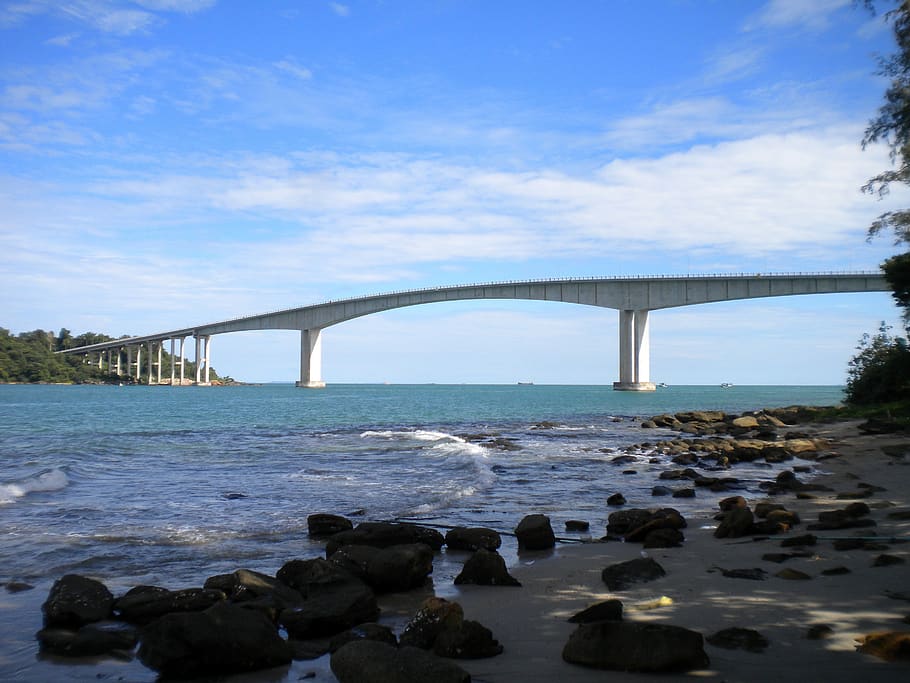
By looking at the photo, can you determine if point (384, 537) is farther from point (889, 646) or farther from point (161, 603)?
point (889, 646)

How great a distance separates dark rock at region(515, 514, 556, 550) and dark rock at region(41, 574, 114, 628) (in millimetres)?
4598

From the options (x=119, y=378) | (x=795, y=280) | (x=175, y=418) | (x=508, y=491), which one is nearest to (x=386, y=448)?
(x=508, y=491)

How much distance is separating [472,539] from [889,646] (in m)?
5.13

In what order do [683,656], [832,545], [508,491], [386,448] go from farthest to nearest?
[386,448]
[508,491]
[832,545]
[683,656]

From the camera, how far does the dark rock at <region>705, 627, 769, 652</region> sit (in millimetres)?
4559

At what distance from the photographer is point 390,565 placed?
6.95 meters

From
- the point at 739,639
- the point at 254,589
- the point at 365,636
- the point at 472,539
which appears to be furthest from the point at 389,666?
the point at 472,539

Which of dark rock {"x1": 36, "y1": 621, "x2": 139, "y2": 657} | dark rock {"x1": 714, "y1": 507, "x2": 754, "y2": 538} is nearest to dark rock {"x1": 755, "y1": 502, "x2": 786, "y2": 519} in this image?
dark rock {"x1": 714, "y1": 507, "x2": 754, "y2": 538}

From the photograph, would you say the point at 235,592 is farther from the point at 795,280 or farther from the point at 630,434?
the point at 795,280

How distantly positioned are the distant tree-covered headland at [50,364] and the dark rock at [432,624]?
431 feet

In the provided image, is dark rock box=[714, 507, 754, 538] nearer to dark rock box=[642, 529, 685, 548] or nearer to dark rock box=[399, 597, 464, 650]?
dark rock box=[642, 529, 685, 548]

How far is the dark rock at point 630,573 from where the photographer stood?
6.45m

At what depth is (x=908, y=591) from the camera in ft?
18.0

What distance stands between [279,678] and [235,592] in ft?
5.65
